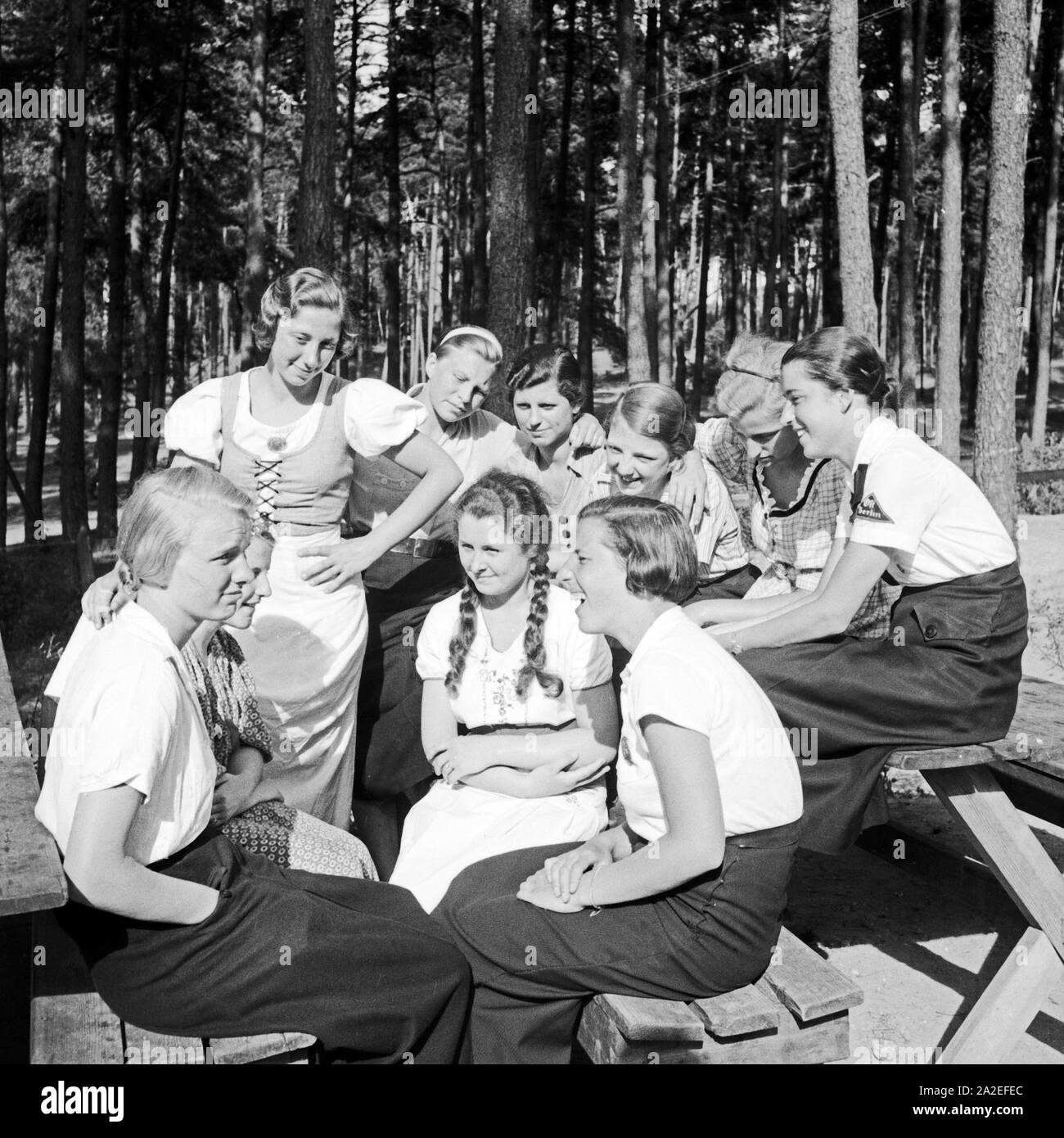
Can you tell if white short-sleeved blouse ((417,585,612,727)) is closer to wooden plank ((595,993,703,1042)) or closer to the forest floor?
wooden plank ((595,993,703,1042))

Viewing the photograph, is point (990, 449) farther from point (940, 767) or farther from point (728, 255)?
point (728, 255)

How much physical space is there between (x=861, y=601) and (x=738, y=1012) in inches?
55.7

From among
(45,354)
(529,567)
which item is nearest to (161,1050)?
(529,567)

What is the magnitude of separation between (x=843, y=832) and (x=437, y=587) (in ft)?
5.90

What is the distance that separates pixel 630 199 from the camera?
61.9 feet

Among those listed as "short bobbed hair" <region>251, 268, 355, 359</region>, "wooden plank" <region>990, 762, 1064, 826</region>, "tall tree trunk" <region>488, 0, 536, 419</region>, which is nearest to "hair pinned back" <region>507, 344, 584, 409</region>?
"short bobbed hair" <region>251, 268, 355, 359</region>

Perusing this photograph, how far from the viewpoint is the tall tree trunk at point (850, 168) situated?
12070 mm

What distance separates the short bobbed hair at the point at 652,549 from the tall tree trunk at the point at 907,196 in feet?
59.5

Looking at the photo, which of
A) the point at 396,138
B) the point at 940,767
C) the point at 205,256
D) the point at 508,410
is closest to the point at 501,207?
the point at 508,410

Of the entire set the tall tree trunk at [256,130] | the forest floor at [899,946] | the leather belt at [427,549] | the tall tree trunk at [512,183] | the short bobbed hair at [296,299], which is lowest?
the forest floor at [899,946]

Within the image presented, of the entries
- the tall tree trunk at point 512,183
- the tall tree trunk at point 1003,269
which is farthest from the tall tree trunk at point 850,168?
the tall tree trunk at point 512,183

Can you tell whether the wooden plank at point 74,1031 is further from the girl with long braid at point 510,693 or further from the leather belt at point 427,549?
the leather belt at point 427,549

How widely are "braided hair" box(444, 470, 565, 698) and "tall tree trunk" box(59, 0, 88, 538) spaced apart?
449 inches

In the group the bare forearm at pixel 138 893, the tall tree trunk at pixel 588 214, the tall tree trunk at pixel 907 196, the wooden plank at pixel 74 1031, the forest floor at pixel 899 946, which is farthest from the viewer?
the tall tree trunk at pixel 588 214
